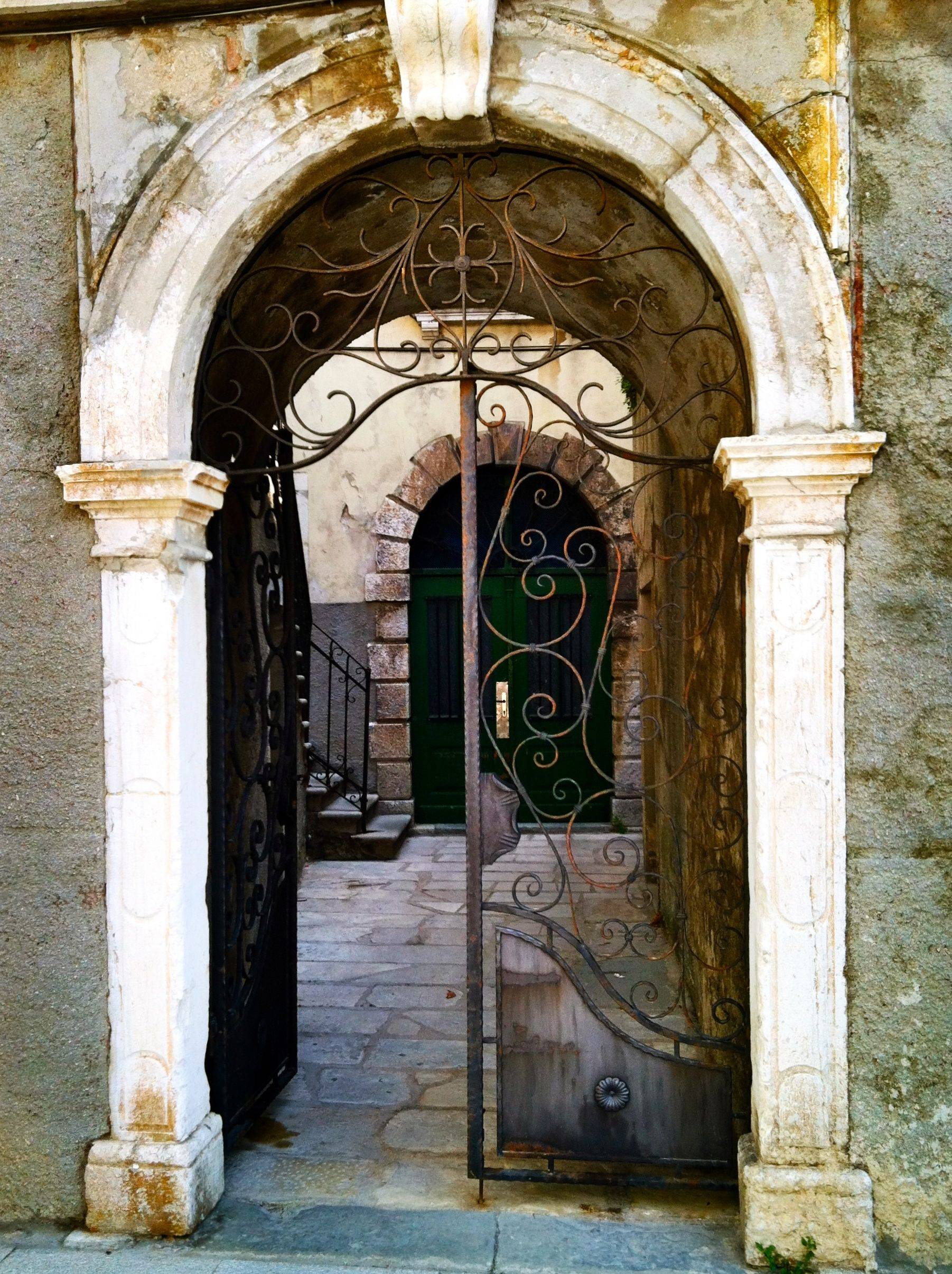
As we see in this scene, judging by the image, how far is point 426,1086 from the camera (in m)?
4.00

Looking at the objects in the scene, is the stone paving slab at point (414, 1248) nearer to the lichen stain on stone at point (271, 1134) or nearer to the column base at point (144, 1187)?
the column base at point (144, 1187)

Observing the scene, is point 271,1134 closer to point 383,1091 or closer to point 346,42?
point 383,1091

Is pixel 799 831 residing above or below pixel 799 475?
below

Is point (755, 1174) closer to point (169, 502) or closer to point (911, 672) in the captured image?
point (911, 672)

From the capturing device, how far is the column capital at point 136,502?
115 inches

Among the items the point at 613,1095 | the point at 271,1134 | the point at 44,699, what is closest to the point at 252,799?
the point at 44,699

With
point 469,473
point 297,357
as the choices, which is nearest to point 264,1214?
point 469,473

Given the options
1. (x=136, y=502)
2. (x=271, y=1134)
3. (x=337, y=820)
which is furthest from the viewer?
(x=337, y=820)

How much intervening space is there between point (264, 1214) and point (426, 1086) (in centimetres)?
105

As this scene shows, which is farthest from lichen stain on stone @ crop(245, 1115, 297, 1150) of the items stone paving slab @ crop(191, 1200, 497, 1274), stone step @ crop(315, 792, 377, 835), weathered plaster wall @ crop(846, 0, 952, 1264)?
stone step @ crop(315, 792, 377, 835)

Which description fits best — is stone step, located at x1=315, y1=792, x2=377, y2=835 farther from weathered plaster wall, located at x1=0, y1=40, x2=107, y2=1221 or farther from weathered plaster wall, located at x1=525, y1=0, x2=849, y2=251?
weathered plaster wall, located at x1=525, y1=0, x2=849, y2=251

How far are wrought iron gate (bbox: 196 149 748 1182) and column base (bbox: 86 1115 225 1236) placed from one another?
0.65m

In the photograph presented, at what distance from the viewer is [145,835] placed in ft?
9.78

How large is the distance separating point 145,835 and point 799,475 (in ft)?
6.89
